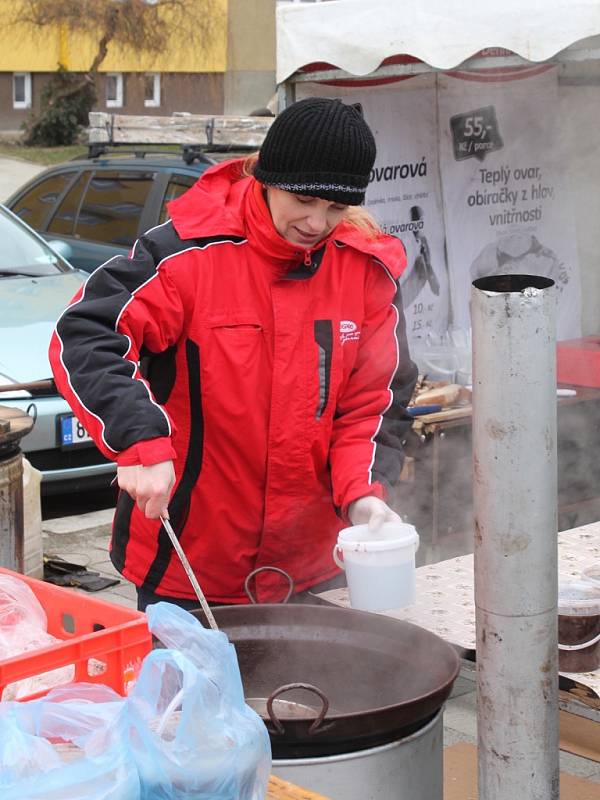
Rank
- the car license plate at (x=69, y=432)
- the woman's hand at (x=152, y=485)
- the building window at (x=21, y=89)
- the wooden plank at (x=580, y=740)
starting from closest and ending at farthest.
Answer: the woman's hand at (x=152, y=485) < the wooden plank at (x=580, y=740) < the car license plate at (x=69, y=432) < the building window at (x=21, y=89)

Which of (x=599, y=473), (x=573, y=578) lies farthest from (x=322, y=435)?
(x=599, y=473)

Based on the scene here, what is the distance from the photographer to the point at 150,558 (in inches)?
96.9

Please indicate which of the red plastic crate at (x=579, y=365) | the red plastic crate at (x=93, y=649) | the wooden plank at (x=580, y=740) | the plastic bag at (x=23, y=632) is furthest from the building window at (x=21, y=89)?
the red plastic crate at (x=93, y=649)

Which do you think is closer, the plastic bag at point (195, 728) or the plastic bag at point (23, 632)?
the plastic bag at point (195, 728)

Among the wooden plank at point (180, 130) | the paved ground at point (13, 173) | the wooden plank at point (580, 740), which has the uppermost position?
the paved ground at point (13, 173)

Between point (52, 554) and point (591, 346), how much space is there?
2731 mm

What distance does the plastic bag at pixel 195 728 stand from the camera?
1.38 meters

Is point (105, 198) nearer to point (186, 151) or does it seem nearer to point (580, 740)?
point (186, 151)

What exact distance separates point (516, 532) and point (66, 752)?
646mm

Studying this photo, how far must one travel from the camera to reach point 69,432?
18.3ft

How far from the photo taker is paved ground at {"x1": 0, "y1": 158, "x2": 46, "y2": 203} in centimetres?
2203

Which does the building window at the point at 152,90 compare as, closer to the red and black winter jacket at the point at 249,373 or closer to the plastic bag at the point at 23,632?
the red and black winter jacket at the point at 249,373

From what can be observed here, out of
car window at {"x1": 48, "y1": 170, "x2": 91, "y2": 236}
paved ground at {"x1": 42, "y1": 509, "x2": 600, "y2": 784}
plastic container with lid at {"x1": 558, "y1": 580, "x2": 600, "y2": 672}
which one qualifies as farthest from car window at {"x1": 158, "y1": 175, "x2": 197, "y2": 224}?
plastic container with lid at {"x1": 558, "y1": 580, "x2": 600, "y2": 672}

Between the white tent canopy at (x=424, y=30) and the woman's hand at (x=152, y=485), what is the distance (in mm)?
2598
